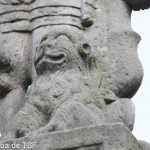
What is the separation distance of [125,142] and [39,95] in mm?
750

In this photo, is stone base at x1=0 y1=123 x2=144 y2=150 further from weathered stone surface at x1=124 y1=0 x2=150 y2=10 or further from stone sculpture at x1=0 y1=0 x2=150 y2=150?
weathered stone surface at x1=124 y1=0 x2=150 y2=10

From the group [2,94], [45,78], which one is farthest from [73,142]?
[2,94]

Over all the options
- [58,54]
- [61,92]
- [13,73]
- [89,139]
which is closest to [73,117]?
[61,92]

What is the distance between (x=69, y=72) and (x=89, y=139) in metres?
0.70

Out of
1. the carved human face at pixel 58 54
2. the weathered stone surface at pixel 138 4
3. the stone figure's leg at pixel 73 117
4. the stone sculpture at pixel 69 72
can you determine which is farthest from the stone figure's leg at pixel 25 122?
the weathered stone surface at pixel 138 4

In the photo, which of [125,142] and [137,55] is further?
[137,55]

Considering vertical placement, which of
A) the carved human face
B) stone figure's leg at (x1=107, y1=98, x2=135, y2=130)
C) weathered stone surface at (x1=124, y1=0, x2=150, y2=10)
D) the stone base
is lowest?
the stone base

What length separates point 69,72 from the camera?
6680mm

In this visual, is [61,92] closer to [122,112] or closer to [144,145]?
[122,112]

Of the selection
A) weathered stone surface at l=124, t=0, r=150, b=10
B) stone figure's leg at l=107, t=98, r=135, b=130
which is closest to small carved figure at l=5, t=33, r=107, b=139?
stone figure's leg at l=107, t=98, r=135, b=130

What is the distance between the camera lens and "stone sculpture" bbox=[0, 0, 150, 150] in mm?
6297

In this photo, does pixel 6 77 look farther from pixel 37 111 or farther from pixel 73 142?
pixel 73 142

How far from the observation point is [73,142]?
6.11m

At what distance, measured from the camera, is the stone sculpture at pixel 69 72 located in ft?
20.7
